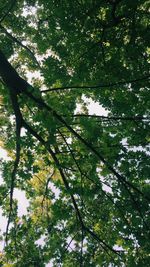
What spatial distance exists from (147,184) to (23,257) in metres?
3.97

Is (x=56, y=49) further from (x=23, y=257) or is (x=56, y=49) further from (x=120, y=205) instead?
(x=23, y=257)

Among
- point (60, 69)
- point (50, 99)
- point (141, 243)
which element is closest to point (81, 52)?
point (60, 69)

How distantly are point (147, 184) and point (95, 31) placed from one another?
160 inches

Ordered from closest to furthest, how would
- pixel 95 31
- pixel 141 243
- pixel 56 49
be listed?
pixel 95 31 → pixel 141 243 → pixel 56 49

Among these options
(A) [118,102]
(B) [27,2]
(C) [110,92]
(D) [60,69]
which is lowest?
(A) [118,102]

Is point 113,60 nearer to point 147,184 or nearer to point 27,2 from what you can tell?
point 147,184

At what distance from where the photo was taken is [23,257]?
29.4 feet

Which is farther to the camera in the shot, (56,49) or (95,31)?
(56,49)

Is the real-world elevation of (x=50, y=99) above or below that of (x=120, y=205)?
above

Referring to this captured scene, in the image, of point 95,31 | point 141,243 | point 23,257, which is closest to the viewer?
point 95,31

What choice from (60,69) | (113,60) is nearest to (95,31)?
(113,60)

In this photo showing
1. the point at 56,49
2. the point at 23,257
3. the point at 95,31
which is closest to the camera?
the point at 95,31

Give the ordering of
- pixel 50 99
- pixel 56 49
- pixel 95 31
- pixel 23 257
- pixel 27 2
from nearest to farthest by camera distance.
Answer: pixel 50 99 < pixel 95 31 < pixel 56 49 < pixel 23 257 < pixel 27 2

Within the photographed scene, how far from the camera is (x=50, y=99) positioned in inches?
229
